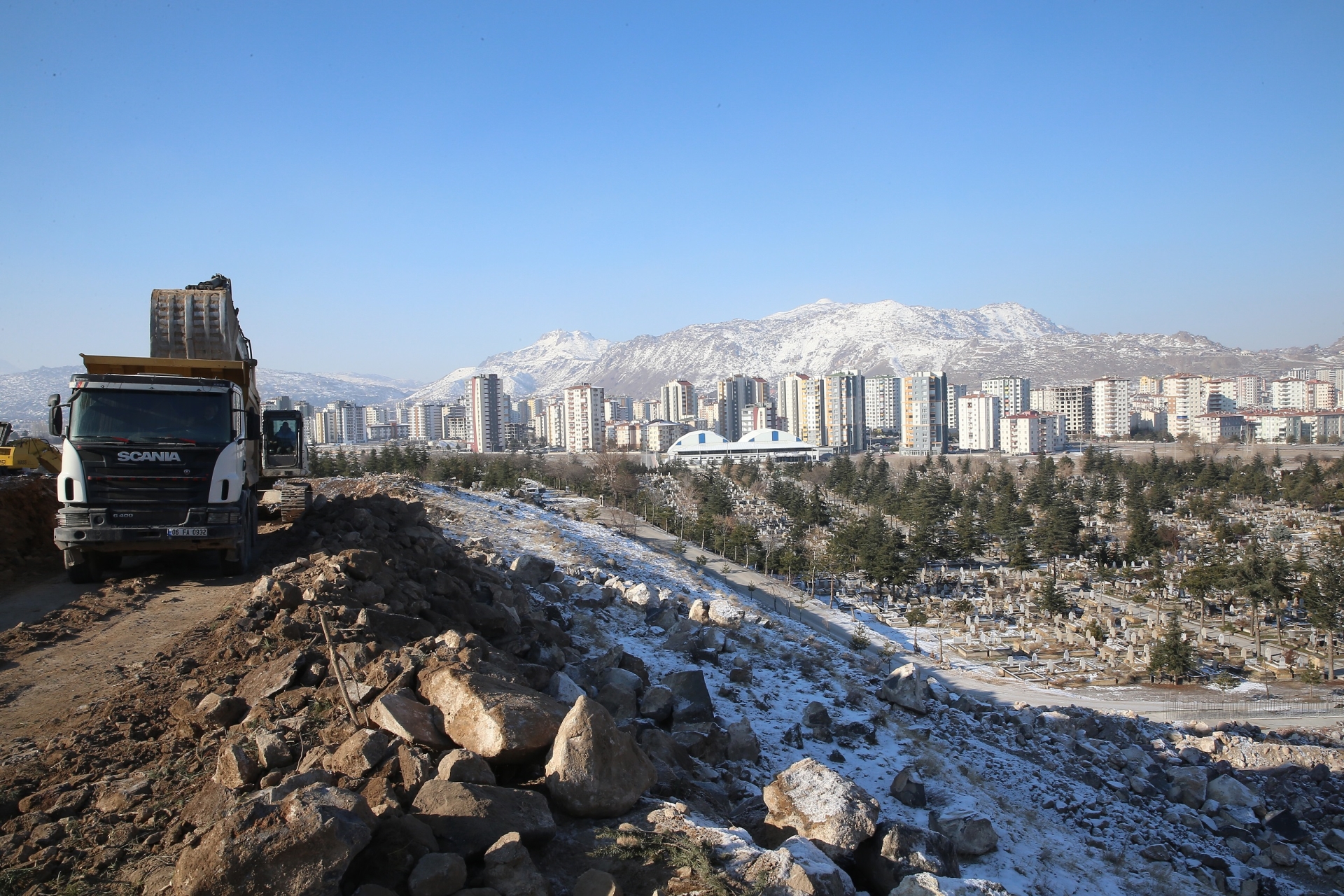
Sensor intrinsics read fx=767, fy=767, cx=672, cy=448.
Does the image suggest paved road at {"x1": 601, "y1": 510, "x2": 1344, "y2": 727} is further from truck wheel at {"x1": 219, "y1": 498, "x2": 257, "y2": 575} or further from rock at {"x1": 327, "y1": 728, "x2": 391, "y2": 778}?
rock at {"x1": 327, "y1": 728, "x2": 391, "y2": 778}

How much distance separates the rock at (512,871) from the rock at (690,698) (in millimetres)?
3611

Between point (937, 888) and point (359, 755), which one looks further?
point (937, 888)

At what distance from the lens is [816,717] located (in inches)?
321

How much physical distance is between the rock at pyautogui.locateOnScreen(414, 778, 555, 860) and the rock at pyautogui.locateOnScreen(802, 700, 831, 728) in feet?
16.1

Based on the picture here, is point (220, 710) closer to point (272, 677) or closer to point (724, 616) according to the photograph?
point (272, 677)

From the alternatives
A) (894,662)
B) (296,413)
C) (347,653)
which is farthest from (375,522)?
(894,662)

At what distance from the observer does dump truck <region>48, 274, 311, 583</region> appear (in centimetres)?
707

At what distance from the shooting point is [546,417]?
392ft

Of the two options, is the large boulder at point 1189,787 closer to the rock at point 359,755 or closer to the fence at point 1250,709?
the fence at point 1250,709

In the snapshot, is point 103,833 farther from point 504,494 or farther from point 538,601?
point 504,494

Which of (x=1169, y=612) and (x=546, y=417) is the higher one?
(x=546, y=417)

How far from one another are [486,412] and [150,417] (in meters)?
92.7

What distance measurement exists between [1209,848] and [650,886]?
7410mm

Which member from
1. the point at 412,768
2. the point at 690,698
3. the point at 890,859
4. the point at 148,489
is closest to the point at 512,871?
the point at 412,768
